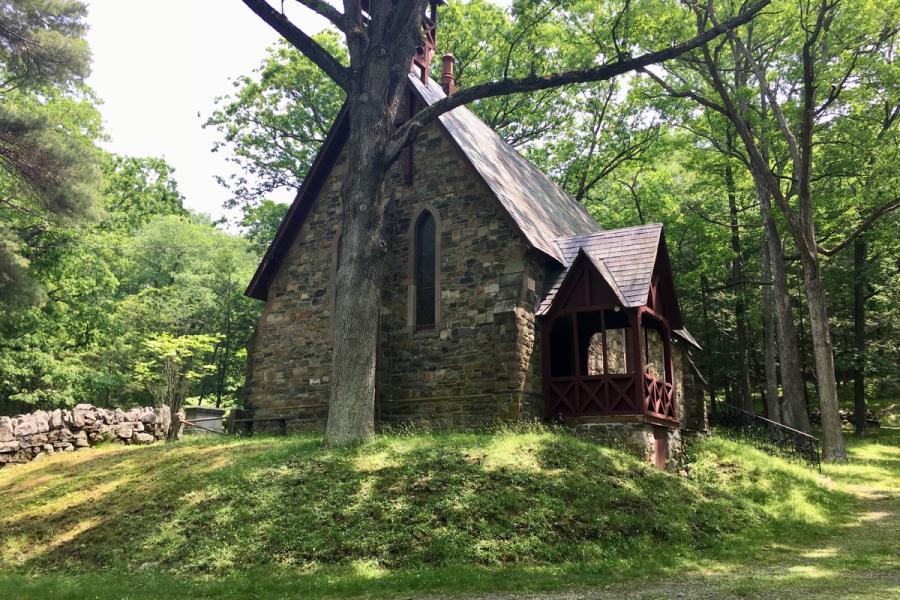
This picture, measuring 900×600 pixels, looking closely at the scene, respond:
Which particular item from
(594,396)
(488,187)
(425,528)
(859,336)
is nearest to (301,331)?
(488,187)

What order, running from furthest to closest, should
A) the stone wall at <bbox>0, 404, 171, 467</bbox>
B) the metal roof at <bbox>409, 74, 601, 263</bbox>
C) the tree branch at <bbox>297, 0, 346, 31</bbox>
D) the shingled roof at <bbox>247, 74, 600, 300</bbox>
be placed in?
the stone wall at <bbox>0, 404, 171, 467</bbox>, the shingled roof at <bbox>247, 74, 600, 300</bbox>, the metal roof at <bbox>409, 74, 601, 263</bbox>, the tree branch at <bbox>297, 0, 346, 31</bbox>

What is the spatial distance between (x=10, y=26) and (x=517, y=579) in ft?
59.4

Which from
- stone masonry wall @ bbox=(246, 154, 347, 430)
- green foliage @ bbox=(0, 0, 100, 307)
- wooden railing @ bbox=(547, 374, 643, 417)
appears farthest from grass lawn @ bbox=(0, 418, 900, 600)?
green foliage @ bbox=(0, 0, 100, 307)

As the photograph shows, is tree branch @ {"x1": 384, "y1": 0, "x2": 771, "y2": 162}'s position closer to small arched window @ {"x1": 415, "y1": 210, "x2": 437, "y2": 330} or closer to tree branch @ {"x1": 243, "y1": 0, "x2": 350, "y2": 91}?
tree branch @ {"x1": 243, "y1": 0, "x2": 350, "y2": 91}

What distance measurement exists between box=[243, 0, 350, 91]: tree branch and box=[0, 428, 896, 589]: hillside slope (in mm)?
Result: 7643

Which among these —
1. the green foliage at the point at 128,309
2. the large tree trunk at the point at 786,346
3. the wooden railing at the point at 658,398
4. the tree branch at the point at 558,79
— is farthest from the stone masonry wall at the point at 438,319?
A: the large tree trunk at the point at 786,346

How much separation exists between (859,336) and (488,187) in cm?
2110

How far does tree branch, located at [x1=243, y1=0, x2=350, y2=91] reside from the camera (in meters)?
13.2

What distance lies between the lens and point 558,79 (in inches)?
518

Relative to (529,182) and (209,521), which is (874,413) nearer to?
(529,182)

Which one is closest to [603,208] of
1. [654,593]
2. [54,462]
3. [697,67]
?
[697,67]

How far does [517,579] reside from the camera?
7824 millimetres

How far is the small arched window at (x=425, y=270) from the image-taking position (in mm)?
16391

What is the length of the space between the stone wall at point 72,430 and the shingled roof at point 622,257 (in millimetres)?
11997
